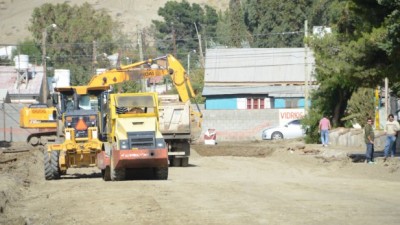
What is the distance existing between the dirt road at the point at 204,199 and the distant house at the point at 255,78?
145ft

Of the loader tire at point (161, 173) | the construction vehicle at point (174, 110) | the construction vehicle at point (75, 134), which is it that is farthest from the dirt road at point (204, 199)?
the construction vehicle at point (174, 110)

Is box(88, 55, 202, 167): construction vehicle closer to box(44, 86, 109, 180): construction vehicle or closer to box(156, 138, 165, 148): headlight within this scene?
box(44, 86, 109, 180): construction vehicle

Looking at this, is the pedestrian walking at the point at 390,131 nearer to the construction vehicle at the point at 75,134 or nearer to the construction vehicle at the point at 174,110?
the construction vehicle at the point at 174,110

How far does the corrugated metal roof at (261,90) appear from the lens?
258 ft

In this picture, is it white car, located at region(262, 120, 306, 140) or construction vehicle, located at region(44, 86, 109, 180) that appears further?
white car, located at region(262, 120, 306, 140)

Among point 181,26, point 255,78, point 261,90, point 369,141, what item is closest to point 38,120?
point 261,90

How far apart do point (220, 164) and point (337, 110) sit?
15.3 meters

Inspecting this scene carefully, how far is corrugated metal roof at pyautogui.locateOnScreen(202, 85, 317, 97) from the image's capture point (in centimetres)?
7850

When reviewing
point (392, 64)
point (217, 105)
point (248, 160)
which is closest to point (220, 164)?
point (248, 160)

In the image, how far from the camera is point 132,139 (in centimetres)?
2677

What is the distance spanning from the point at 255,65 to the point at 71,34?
146 ft

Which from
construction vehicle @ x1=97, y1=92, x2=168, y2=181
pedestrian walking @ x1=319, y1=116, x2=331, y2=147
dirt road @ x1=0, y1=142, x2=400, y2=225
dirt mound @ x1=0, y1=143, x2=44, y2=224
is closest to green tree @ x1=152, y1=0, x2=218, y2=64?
pedestrian walking @ x1=319, y1=116, x2=331, y2=147

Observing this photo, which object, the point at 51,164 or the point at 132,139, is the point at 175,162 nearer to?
the point at 51,164

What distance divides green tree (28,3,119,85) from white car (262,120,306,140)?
54.9m
